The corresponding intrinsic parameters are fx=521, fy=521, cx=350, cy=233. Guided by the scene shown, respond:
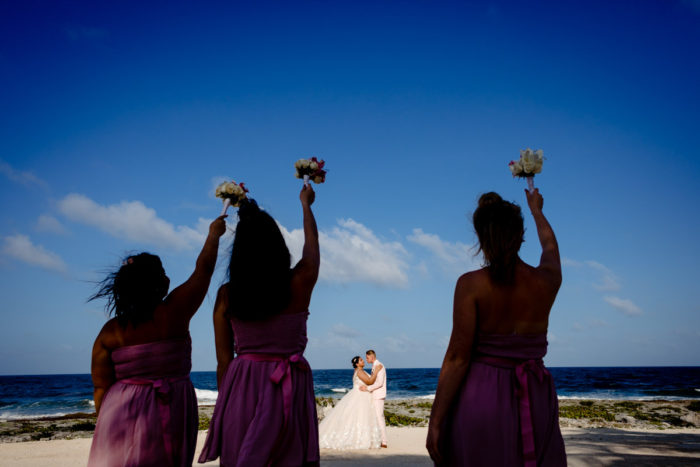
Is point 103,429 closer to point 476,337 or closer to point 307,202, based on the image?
point 307,202

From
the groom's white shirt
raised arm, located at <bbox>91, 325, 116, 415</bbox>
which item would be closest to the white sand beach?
the groom's white shirt

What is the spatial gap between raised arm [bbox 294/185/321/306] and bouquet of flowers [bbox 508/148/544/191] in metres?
1.39

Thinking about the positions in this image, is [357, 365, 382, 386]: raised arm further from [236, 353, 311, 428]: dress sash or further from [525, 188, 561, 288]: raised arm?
[525, 188, 561, 288]: raised arm

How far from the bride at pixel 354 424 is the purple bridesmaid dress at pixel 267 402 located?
26.2 ft

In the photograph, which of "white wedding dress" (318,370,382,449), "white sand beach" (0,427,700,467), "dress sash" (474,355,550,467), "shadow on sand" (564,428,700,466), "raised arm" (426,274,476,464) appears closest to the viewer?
"dress sash" (474,355,550,467)

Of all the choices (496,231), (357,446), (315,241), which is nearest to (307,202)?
(315,241)

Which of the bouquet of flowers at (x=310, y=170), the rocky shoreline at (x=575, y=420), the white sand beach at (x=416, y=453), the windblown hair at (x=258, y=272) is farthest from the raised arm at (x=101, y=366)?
the rocky shoreline at (x=575, y=420)

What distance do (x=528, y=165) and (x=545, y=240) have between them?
499 millimetres

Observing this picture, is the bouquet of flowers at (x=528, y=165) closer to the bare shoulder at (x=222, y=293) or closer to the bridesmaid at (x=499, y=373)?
the bridesmaid at (x=499, y=373)

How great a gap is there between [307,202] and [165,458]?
195 cm

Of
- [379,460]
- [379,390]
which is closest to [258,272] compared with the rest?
[379,460]

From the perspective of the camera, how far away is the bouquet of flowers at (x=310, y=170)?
3.94 m

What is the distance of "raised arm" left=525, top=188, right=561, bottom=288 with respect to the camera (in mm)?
3000

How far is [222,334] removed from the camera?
329 cm
